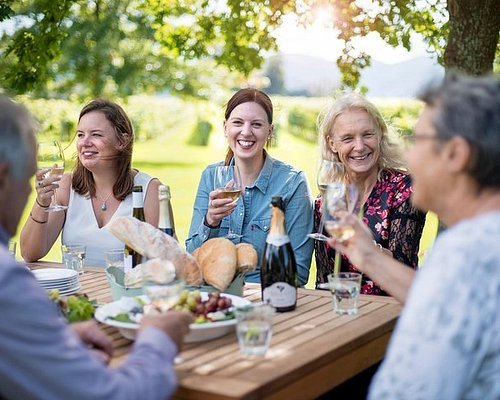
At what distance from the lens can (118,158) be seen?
459 cm

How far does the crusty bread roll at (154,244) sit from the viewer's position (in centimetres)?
311

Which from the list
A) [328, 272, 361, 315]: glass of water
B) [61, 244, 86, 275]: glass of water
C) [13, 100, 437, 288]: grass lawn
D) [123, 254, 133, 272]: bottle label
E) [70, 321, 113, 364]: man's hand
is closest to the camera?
[70, 321, 113, 364]: man's hand

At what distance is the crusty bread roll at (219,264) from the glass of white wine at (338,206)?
48 centimetres

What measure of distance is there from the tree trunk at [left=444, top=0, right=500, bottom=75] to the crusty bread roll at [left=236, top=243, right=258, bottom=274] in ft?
Result: 8.12

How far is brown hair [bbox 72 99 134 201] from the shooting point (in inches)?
179

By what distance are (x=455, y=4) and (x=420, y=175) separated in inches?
130

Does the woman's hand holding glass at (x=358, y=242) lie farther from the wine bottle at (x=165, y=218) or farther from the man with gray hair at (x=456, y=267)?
the wine bottle at (x=165, y=218)

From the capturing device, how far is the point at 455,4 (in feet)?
16.6

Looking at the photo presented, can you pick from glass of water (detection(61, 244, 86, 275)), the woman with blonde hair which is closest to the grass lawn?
the woman with blonde hair

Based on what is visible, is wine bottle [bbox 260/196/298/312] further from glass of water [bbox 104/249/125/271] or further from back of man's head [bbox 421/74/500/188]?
back of man's head [bbox 421/74/500/188]

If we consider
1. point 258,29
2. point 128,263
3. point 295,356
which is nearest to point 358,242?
point 295,356

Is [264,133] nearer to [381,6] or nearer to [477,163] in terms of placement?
[381,6]

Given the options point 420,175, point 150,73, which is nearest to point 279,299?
point 420,175

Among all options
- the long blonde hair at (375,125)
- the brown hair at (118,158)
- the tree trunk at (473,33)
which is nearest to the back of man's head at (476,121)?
the long blonde hair at (375,125)
